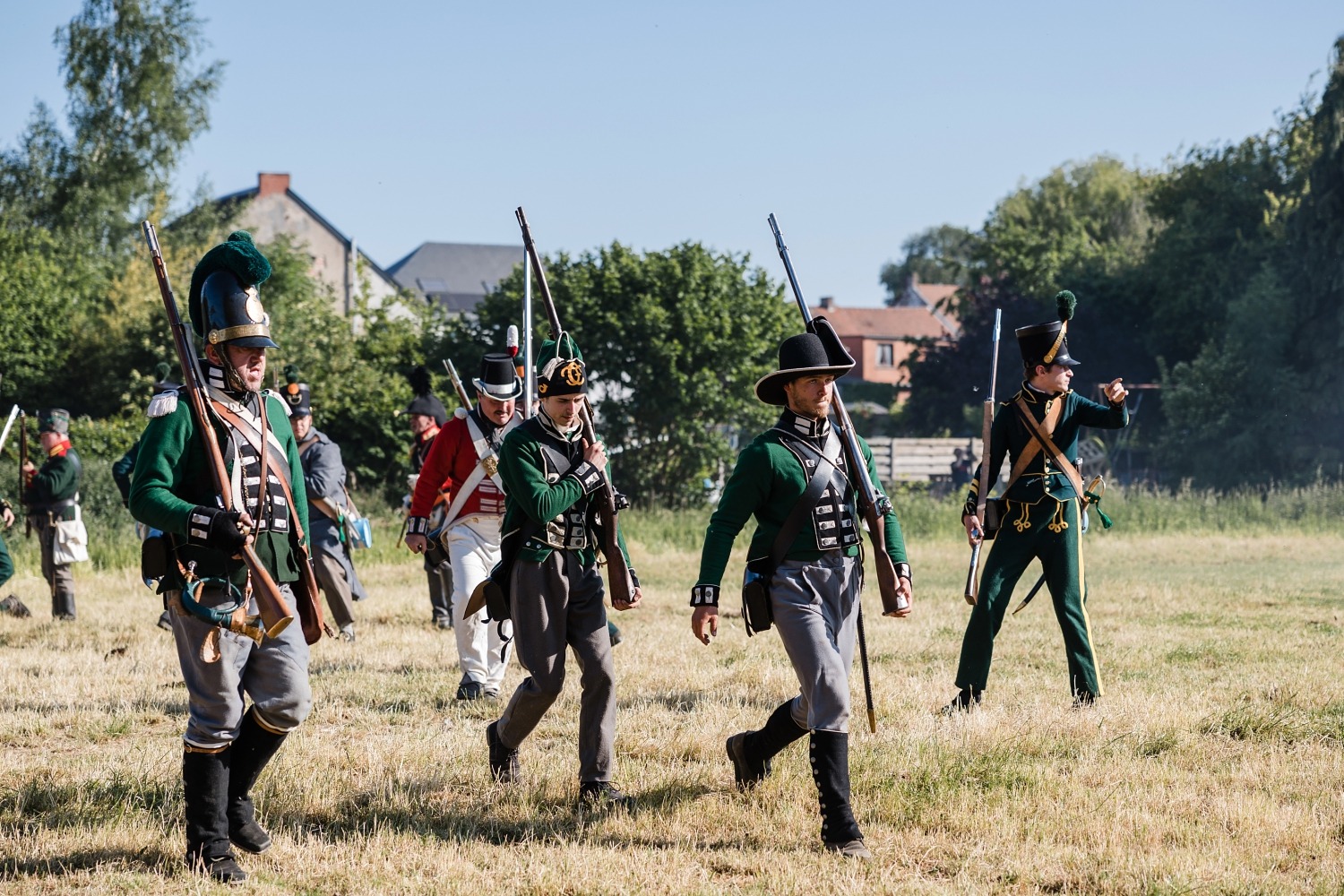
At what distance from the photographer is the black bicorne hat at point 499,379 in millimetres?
8805

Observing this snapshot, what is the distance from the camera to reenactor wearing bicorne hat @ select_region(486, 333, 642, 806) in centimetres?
618

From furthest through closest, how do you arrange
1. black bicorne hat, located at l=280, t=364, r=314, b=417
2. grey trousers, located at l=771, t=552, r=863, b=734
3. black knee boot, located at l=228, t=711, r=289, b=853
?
black bicorne hat, located at l=280, t=364, r=314, b=417
grey trousers, located at l=771, t=552, r=863, b=734
black knee boot, located at l=228, t=711, r=289, b=853

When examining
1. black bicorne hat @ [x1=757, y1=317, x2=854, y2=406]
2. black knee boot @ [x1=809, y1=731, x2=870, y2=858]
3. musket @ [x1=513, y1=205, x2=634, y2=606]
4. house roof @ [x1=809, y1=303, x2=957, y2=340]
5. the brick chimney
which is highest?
the brick chimney

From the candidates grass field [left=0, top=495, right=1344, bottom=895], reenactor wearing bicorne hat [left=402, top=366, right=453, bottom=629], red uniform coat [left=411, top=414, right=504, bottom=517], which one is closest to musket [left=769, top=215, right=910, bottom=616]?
grass field [left=0, top=495, right=1344, bottom=895]

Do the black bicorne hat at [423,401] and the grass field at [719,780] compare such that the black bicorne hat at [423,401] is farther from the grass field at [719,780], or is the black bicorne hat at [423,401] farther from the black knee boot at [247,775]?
the black knee boot at [247,775]

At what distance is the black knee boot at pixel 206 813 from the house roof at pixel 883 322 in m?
81.8

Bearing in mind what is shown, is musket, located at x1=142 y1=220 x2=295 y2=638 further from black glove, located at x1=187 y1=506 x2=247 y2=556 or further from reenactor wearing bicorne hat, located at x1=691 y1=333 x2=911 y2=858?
reenactor wearing bicorne hat, located at x1=691 y1=333 x2=911 y2=858

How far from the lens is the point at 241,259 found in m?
5.26

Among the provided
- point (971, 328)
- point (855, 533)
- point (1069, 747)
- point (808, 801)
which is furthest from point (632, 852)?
point (971, 328)

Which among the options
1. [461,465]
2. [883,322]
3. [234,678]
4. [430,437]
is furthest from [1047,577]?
[883,322]

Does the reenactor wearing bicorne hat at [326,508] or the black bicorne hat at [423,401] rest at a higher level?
the black bicorne hat at [423,401]

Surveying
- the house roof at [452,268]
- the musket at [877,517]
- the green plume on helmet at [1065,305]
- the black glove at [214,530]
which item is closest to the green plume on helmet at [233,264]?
the black glove at [214,530]

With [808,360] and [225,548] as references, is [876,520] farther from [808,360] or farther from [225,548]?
[225,548]

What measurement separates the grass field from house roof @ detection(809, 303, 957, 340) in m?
77.1
